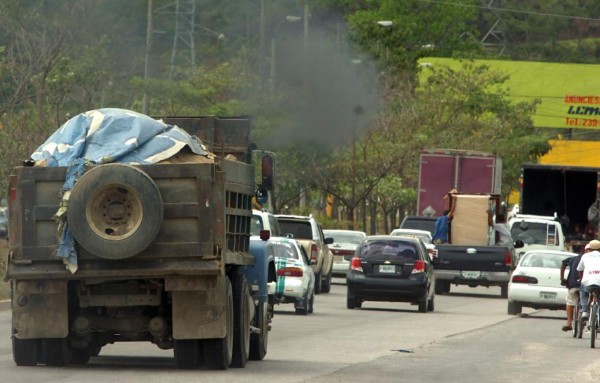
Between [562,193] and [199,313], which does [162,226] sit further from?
[562,193]

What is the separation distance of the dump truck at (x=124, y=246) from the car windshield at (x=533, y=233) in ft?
97.9

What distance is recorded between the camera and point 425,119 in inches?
2584

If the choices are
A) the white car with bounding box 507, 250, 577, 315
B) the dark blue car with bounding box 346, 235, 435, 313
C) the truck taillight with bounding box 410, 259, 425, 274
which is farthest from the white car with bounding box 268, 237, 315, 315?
the white car with bounding box 507, 250, 577, 315

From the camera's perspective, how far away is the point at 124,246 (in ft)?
51.1

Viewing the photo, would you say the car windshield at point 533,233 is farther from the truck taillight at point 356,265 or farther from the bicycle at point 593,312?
the bicycle at point 593,312

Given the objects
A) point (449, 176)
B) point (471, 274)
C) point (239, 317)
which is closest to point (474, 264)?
point (471, 274)

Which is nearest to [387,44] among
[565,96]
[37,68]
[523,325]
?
[565,96]

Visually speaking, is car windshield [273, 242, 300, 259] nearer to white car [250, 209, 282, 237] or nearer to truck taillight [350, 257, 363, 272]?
white car [250, 209, 282, 237]

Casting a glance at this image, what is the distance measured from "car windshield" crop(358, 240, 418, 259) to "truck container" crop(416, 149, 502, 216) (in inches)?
608

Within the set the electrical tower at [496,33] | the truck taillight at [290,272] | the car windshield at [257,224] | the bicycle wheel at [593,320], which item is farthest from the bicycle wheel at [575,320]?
the electrical tower at [496,33]

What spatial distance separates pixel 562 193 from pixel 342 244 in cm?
1517

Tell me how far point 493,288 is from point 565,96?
3342 centimetres

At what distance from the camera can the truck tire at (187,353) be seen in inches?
649

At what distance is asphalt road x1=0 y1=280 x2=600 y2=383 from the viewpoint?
1633 centimetres
